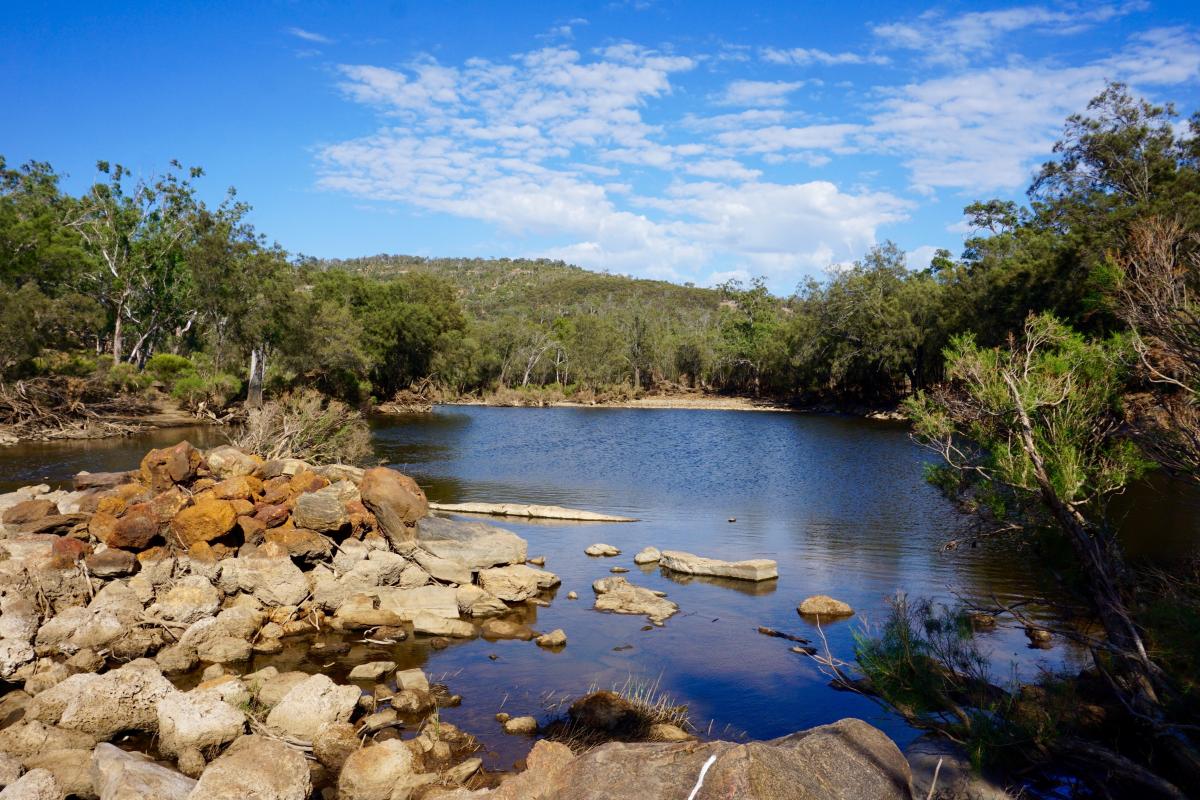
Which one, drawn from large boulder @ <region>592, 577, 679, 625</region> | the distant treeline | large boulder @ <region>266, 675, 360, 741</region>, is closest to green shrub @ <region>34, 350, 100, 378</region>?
the distant treeline

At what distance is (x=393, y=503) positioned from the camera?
18.4 meters

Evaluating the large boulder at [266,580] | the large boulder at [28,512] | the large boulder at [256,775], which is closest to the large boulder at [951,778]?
the large boulder at [256,775]

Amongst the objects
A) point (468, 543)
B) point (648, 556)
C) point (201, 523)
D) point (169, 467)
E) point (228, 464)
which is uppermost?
point (169, 467)

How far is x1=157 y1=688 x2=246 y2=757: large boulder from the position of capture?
9.11 m

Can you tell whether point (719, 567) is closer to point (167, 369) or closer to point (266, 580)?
point (266, 580)

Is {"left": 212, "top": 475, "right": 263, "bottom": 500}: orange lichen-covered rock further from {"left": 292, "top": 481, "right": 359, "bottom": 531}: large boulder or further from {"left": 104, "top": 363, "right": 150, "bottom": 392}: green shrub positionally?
{"left": 104, "top": 363, "right": 150, "bottom": 392}: green shrub

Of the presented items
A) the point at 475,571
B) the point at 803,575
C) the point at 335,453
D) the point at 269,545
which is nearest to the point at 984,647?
the point at 803,575

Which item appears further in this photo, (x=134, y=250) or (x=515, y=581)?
(x=134, y=250)

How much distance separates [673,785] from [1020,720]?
4227mm

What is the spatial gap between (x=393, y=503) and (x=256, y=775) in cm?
1072

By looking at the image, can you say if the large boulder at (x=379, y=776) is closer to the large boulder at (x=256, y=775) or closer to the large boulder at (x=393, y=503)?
the large boulder at (x=256, y=775)

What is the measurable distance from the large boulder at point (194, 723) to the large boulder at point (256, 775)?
1.97ft

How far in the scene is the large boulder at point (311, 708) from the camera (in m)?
9.81

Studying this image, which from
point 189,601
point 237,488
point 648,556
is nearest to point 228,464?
point 237,488
